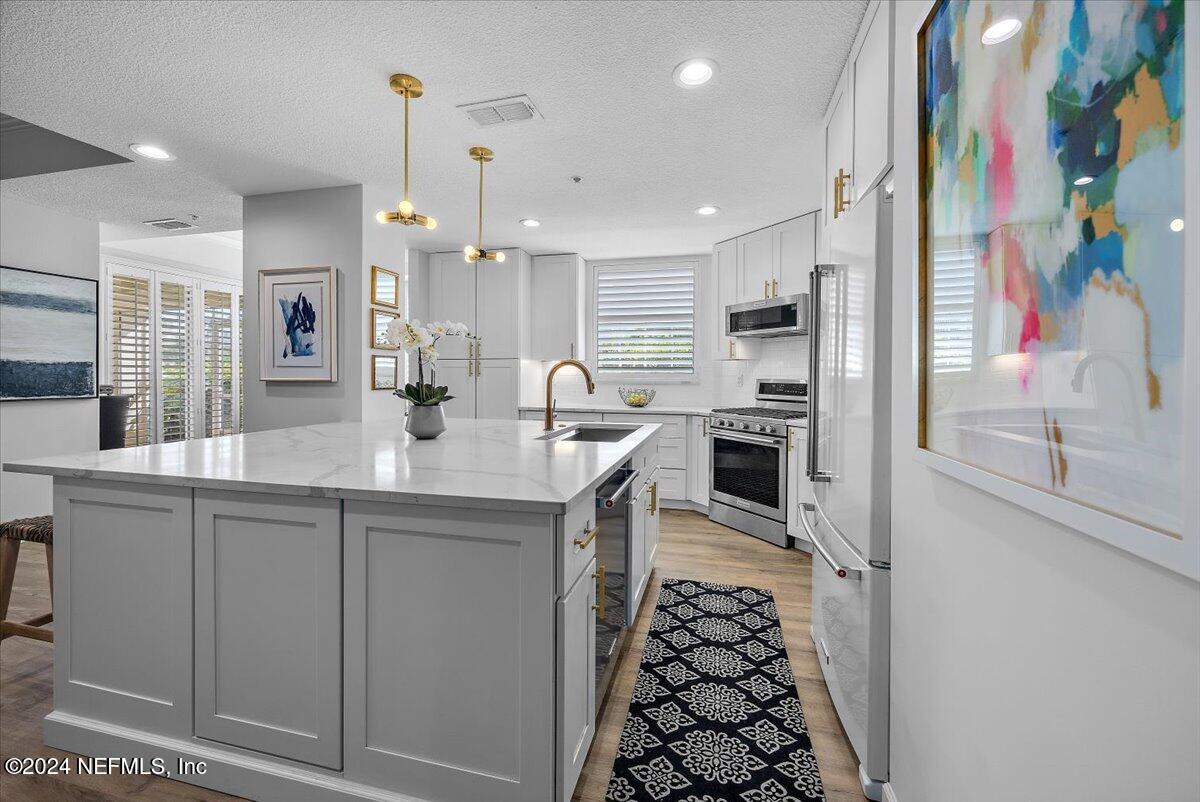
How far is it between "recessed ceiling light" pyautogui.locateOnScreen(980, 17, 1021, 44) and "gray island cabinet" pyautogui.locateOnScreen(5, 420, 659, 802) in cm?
116

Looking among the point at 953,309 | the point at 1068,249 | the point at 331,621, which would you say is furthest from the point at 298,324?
the point at 1068,249

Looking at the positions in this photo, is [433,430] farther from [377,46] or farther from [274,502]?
[377,46]

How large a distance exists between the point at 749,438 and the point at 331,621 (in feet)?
10.9

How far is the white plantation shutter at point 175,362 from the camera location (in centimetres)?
560

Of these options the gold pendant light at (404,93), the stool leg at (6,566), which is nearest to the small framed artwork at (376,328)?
the gold pendant light at (404,93)

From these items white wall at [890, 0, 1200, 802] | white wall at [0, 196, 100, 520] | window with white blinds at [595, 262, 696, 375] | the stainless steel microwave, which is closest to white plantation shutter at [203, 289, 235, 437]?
white wall at [0, 196, 100, 520]

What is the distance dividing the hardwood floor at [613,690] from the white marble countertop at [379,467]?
895 millimetres

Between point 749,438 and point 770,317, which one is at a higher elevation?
point 770,317

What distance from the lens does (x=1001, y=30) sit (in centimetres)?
87

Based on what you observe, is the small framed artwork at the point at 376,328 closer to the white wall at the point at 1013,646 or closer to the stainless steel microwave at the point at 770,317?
the stainless steel microwave at the point at 770,317

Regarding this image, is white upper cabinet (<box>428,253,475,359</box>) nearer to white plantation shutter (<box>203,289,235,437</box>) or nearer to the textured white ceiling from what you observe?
the textured white ceiling

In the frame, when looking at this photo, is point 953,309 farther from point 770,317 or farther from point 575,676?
point 770,317

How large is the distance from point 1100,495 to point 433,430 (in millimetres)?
2196

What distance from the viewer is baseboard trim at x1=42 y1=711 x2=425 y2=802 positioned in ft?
4.82
